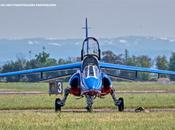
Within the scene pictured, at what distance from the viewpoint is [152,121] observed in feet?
94.4

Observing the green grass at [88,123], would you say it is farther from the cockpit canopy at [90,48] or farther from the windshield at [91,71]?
the cockpit canopy at [90,48]

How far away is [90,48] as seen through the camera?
4138 centimetres

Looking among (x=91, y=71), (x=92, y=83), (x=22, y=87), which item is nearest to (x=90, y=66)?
(x=91, y=71)

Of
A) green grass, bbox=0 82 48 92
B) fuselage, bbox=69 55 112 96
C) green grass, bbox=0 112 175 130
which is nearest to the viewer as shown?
green grass, bbox=0 112 175 130

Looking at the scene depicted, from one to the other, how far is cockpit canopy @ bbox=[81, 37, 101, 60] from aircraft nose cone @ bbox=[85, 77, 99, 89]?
2.70 m

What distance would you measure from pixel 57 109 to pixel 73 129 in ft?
46.8

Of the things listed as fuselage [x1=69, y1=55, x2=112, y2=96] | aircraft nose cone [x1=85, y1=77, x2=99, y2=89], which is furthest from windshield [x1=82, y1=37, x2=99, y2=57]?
aircraft nose cone [x1=85, y1=77, x2=99, y2=89]

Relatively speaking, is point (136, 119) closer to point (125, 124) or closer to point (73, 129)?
point (125, 124)

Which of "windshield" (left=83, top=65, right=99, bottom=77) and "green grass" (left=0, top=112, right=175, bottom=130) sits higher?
"windshield" (left=83, top=65, right=99, bottom=77)

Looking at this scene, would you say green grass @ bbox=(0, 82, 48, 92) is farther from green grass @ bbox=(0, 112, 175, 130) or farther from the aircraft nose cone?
green grass @ bbox=(0, 112, 175, 130)

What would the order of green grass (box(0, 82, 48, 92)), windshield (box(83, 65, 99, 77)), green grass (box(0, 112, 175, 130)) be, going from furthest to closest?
green grass (box(0, 82, 48, 92)) < windshield (box(83, 65, 99, 77)) < green grass (box(0, 112, 175, 130))

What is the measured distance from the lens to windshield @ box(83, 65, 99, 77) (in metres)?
38.6

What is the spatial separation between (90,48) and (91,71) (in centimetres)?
285

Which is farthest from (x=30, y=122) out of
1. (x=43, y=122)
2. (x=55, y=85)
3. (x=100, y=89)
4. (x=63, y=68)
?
(x=55, y=85)
